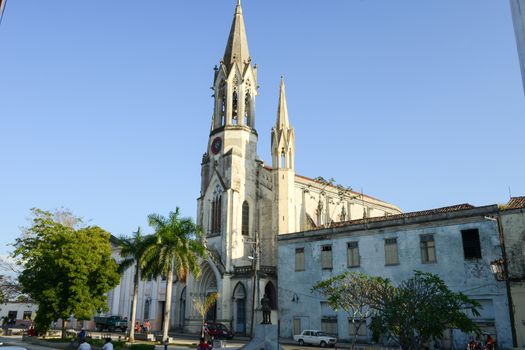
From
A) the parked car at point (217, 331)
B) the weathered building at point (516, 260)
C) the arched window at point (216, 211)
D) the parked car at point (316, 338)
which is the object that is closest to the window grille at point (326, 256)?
the parked car at point (316, 338)

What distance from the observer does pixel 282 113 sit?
50844 mm

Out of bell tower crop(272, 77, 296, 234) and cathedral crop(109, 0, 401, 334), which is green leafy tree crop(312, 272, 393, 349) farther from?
bell tower crop(272, 77, 296, 234)

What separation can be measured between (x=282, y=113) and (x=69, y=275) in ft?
90.3

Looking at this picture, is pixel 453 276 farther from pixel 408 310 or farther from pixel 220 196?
pixel 220 196

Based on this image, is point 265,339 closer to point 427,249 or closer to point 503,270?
point 427,249

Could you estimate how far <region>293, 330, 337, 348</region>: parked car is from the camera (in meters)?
32.5

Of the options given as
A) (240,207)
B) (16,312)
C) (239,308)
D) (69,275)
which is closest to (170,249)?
(69,275)

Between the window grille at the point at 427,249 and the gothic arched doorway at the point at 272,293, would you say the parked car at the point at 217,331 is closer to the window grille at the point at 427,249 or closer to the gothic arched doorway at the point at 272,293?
the gothic arched doorway at the point at 272,293

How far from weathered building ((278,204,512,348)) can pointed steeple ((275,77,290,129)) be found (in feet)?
47.0

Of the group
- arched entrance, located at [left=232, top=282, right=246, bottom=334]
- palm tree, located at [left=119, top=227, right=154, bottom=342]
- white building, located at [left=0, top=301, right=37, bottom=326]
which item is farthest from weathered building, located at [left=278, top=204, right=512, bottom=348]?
white building, located at [left=0, top=301, right=37, bottom=326]

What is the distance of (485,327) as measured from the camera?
28.4 meters

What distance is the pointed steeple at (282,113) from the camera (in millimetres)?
50094

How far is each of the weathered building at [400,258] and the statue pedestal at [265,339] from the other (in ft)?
37.5

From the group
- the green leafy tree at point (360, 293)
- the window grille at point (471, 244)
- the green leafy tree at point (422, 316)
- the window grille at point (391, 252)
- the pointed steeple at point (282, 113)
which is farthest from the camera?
the pointed steeple at point (282, 113)
